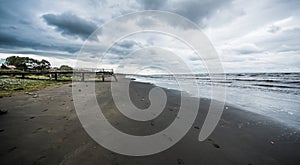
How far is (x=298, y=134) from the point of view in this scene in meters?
4.12

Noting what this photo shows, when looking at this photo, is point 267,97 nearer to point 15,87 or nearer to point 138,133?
point 138,133

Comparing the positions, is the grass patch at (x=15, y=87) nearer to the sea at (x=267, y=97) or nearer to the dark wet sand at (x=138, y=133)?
the dark wet sand at (x=138, y=133)

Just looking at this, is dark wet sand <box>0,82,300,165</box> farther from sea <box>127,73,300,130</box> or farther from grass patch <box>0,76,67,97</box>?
grass patch <box>0,76,67,97</box>

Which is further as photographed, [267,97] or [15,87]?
[15,87]

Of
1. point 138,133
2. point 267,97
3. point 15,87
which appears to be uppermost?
point 267,97

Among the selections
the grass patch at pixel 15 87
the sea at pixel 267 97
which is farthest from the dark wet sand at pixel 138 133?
the grass patch at pixel 15 87

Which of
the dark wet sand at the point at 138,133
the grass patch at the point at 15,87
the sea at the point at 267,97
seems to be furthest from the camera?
the grass patch at the point at 15,87

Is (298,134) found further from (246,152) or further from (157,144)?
(157,144)

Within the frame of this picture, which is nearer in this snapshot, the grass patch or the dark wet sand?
the dark wet sand

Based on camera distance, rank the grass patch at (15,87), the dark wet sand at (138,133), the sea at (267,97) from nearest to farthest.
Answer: the dark wet sand at (138,133)
the sea at (267,97)
the grass patch at (15,87)

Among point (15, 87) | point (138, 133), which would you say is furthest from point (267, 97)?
point (15, 87)

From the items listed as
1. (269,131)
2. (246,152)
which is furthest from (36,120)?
(269,131)

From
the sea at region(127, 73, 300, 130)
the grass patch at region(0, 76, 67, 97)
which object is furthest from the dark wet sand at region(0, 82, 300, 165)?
the grass patch at region(0, 76, 67, 97)

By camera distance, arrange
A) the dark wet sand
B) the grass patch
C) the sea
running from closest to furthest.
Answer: the dark wet sand < the sea < the grass patch
